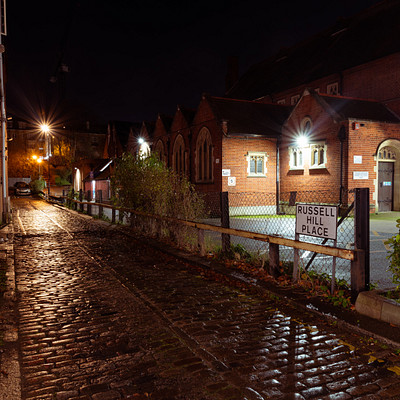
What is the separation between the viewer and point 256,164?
78.3 ft

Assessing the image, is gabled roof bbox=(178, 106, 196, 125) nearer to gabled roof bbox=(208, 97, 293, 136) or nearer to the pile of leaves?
gabled roof bbox=(208, 97, 293, 136)

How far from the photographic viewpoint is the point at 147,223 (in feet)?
43.7

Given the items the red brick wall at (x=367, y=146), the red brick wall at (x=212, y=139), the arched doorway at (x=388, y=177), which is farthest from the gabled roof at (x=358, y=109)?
the red brick wall at (x=212, y=139)

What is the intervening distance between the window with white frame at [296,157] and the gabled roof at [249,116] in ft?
5.26

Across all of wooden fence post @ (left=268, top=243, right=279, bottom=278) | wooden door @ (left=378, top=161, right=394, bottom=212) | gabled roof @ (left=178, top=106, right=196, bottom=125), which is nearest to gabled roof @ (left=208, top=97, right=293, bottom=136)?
gabled roof @ (left=178, top=106, right=196, bottom=125)

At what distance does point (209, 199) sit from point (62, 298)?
1753 centimetres

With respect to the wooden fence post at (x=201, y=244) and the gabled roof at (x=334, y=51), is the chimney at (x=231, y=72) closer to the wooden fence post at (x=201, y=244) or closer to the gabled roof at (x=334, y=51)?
the gabled roof at (x=334, y=51)

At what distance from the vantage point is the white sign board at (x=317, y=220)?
19.3 feet

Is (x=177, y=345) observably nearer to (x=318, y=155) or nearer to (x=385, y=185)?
(x=318, y=155)

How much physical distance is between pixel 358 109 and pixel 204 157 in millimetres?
9709

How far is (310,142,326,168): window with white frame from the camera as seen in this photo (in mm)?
21516

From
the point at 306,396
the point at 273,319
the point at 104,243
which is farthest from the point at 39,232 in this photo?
the point at 306,396

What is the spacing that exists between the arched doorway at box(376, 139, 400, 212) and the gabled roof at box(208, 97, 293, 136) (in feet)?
20.9

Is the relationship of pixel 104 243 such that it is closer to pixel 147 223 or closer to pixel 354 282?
pixel 147 223
